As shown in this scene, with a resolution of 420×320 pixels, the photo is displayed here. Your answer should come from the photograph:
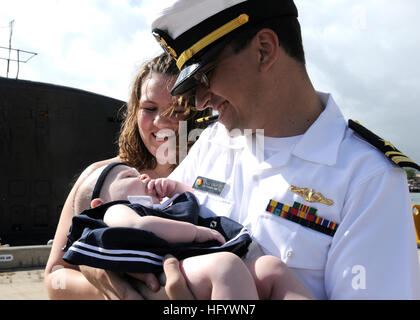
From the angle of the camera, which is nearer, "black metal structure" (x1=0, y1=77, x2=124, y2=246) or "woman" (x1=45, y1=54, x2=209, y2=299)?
"woman" (x1=45, y1=54, x2=209, y2=299)

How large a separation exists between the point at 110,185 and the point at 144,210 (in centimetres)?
43

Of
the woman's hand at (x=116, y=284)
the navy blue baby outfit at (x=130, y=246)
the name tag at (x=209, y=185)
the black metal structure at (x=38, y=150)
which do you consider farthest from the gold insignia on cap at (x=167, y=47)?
the black metal structure at (x=38, y=150)

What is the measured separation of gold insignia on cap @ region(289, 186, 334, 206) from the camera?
1761mm

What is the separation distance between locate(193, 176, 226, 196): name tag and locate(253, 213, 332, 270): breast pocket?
302mm

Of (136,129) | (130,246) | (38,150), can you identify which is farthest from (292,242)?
(38,150)

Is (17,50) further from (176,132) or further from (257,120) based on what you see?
(257,120)

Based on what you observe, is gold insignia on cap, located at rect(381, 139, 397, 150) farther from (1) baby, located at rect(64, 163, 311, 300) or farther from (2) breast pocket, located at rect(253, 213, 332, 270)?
(1) baby, located at rect(64, 163, 311, 300)

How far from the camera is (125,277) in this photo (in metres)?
1.77

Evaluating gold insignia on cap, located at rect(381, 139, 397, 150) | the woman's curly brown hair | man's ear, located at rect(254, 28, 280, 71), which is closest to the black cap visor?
man's ear, located at rect(254, 28, 280, 71)

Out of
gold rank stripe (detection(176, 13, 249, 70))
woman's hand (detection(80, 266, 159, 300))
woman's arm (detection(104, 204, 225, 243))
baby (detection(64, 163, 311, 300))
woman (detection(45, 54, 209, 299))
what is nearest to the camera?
baby (detection(64, 163, 311, 300))

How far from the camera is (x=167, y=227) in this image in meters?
1.81

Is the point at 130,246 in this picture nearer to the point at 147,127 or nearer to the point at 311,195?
the point at 311,195

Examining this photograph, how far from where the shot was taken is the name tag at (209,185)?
84.7 inches
